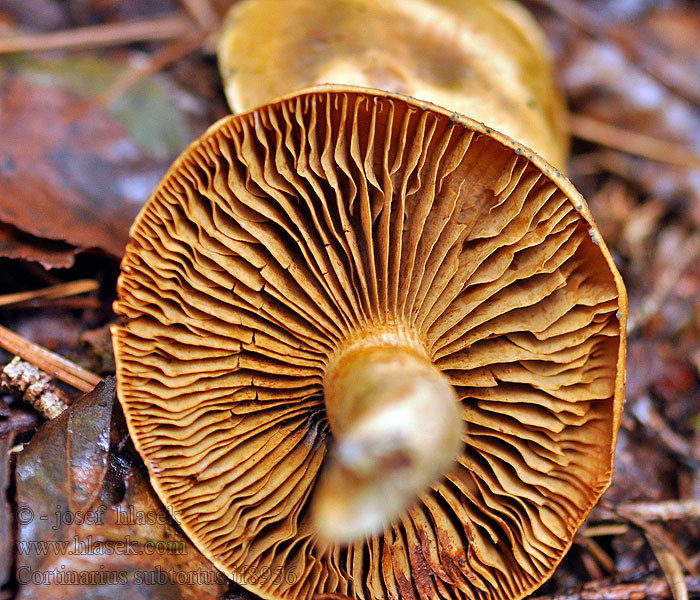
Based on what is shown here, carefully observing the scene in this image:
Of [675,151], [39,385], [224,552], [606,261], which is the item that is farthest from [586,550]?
[675,151]

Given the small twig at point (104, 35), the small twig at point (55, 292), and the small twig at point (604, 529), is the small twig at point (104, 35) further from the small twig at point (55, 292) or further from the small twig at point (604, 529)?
the small twig at point (604, 529)

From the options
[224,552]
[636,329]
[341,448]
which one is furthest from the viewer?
[636,329]

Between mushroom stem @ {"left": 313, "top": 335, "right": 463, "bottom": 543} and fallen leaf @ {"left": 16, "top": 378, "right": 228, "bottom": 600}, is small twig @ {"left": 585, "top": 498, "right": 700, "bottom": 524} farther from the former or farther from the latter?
fallen leaf @ {"left": 16, "top": 378, "right": 228, "bottom": 600}

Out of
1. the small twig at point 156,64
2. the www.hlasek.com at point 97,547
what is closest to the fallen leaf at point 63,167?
the small twig at point 156,64

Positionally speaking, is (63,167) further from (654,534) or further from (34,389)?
(654,534)

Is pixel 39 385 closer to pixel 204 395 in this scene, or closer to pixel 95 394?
pixel 95 394

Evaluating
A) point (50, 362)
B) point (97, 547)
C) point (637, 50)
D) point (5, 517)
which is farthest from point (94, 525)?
point (637, 50)
